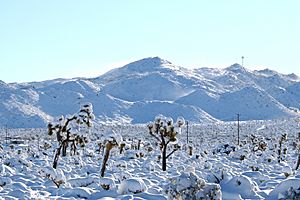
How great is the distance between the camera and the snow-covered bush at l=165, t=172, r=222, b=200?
9.56 meters

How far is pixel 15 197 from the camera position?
13555 millimetres

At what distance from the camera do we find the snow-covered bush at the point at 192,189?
9562 millimetres

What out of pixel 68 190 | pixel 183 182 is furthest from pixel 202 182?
pixel 68 190

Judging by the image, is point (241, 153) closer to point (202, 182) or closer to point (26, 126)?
point (202, 182)

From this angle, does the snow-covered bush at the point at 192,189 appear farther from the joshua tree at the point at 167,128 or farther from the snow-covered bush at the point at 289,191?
the joshua tree at the point at 167,128

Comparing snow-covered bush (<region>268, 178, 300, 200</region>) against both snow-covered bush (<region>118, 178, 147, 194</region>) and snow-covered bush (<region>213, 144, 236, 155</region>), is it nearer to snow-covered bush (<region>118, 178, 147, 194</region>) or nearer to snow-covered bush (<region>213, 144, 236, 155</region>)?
snow-covered bush (<region>118, 178, 147, 194</region>)

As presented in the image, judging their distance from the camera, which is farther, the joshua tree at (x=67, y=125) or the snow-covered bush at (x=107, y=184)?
the joshua tree at (x=67, y=125)

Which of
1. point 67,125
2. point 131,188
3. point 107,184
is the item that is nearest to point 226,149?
point 67,125

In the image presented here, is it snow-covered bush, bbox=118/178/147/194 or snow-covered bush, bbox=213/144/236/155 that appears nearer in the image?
snow-covered bush, bbox=118/178/147/194

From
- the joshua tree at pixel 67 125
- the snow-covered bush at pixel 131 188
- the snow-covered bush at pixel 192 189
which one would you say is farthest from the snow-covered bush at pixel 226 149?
the snow-covered bush at pixel 192 189

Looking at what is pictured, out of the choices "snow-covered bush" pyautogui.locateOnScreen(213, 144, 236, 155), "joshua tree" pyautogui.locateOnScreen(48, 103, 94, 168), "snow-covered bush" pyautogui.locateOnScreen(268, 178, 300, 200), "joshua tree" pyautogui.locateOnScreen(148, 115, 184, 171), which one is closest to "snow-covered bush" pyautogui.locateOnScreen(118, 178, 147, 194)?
"snow-covered bush" pyautogui.locateOnScreen(268, 178, 300, 200)

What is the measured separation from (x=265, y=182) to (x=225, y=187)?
397 centimetres

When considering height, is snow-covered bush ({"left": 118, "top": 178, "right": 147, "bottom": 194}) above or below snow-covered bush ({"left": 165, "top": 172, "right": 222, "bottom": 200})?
below

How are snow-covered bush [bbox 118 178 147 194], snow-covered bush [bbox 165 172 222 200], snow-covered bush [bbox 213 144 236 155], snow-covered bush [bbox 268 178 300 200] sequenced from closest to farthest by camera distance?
snow-covered bush [bbox 165 172 222 200], snow-covered bush [bbox 268 178 300 200], snow-covered bush [bbox 118 178 147 194], snow-covered bush [bbox 213 144 236 155]
